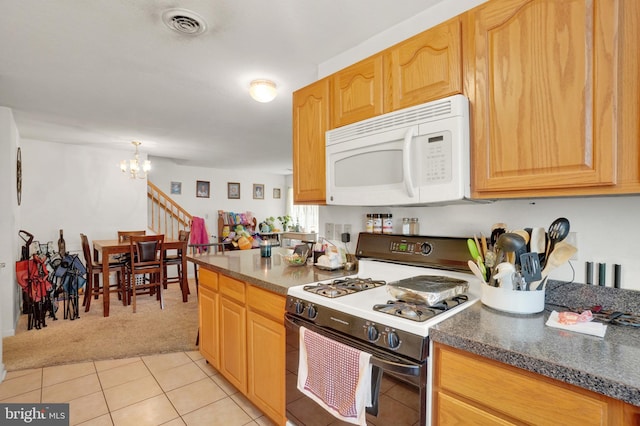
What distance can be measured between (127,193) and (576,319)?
18.8ft

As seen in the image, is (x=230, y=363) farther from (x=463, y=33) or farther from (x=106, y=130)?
(x=106, y=130)

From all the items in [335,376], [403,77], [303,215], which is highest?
[403,77]

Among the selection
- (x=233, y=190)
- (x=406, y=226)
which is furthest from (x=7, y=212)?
(x=233, y=190)

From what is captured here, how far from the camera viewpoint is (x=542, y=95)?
3.54 ft

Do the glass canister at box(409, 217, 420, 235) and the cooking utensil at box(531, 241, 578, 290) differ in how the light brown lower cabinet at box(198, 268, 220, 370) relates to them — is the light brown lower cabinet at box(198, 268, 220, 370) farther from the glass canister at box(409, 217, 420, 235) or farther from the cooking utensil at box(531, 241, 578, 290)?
the cooking utensil at box(531, 241, 578, 290)

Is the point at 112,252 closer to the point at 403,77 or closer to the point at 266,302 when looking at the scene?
the point at 266,302

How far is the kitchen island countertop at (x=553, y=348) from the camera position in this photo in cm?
70

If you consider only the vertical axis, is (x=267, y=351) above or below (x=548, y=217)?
below

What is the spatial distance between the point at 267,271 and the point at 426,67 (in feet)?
4.63

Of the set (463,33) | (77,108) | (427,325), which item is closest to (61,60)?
(77,108)

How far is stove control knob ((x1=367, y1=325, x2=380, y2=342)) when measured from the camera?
109cm

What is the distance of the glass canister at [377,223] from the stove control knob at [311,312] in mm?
711

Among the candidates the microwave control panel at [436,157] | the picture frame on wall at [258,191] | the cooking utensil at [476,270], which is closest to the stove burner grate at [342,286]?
the cooking utensil at [476,270]

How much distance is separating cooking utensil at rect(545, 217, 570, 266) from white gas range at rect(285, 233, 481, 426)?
33cm
